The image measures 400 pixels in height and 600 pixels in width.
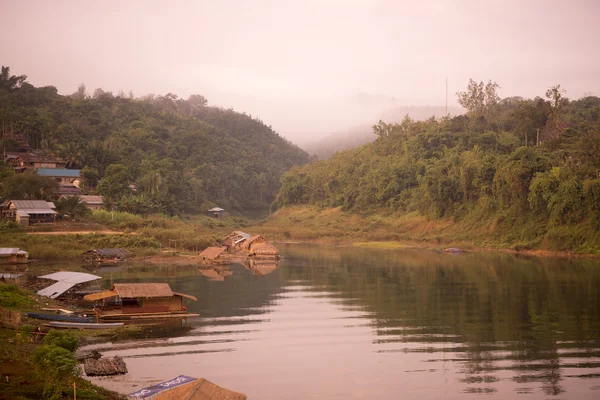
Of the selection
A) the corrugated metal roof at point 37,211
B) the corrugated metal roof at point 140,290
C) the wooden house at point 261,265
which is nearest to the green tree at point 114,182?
the corrugated metal roof at point 37,211

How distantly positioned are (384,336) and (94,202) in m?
39.9

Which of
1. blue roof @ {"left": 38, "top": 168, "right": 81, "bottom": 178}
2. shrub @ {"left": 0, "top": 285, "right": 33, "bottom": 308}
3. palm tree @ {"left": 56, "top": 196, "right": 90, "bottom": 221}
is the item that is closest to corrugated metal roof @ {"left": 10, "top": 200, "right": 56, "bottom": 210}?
palm tree @ {"left": 56, "top": 196, "right": 90, "bottom": 221}

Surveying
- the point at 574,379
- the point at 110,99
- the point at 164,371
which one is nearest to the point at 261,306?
the point at 164,371

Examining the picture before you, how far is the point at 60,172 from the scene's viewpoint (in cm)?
6031

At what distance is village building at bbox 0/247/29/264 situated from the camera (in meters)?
38.0

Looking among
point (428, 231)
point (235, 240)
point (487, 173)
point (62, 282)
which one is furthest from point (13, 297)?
point (487, 173)

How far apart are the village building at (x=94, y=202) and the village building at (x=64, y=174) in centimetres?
430

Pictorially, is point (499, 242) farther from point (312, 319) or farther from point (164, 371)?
point (164, 371)

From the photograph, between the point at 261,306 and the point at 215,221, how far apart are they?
139 feet

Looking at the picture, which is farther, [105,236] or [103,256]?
[105,236]

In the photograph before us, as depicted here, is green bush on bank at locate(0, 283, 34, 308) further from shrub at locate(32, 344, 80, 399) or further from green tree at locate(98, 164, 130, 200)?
green tree at locate(98, 164, 130, 200)

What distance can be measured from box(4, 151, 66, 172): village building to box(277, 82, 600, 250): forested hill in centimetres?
3415

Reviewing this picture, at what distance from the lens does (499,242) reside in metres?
52.8

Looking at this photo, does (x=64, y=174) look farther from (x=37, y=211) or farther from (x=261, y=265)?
(x=261, y=265)
